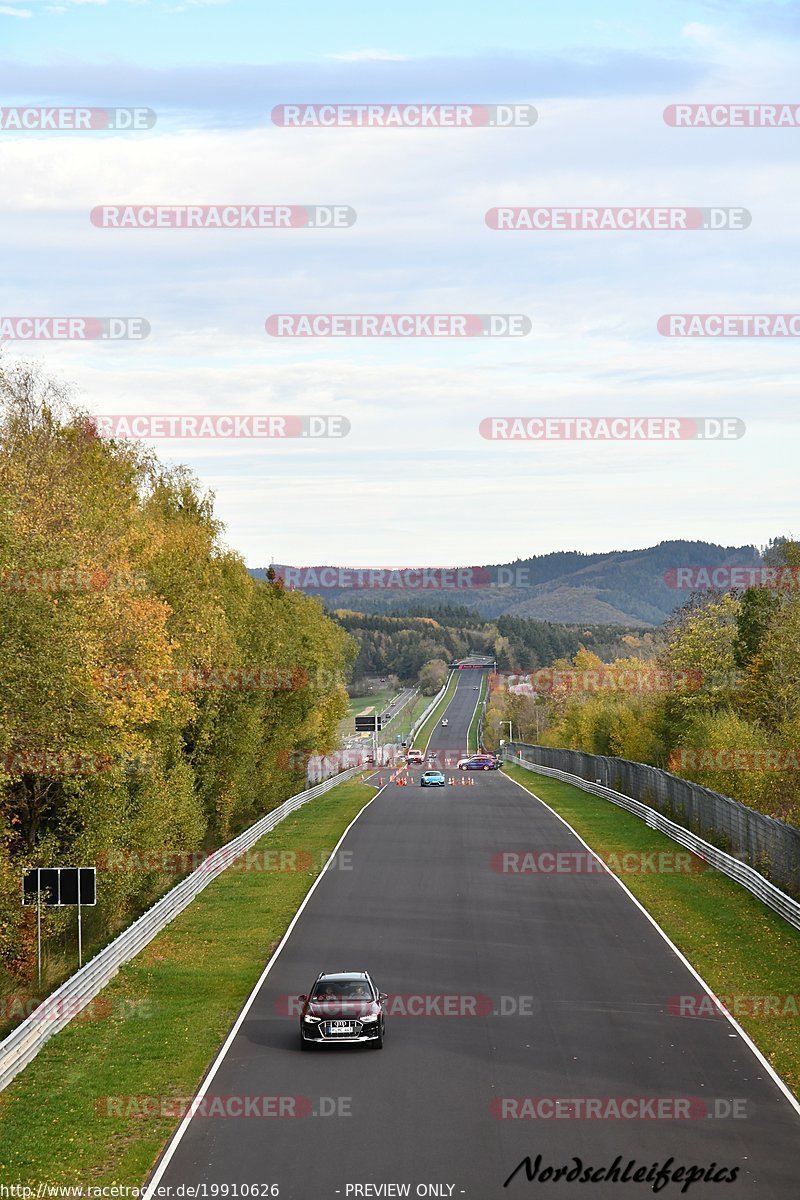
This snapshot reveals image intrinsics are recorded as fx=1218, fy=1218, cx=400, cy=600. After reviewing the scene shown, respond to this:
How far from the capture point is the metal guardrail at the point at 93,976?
23.5 meters

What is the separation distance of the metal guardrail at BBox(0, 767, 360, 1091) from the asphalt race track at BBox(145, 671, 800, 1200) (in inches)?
157

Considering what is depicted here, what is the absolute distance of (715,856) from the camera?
47031 millimetres

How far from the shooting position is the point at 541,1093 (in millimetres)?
21312

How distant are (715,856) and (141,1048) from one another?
2818cm

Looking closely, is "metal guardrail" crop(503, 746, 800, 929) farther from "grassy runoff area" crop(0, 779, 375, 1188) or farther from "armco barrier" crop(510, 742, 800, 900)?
"grassy runoff area" crop(0, 779, 375, 1188)

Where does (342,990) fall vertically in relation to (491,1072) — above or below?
above

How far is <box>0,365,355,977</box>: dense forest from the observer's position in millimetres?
26562

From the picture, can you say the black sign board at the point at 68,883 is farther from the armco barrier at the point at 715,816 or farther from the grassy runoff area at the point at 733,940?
the armco barrier at the point at 715,816
